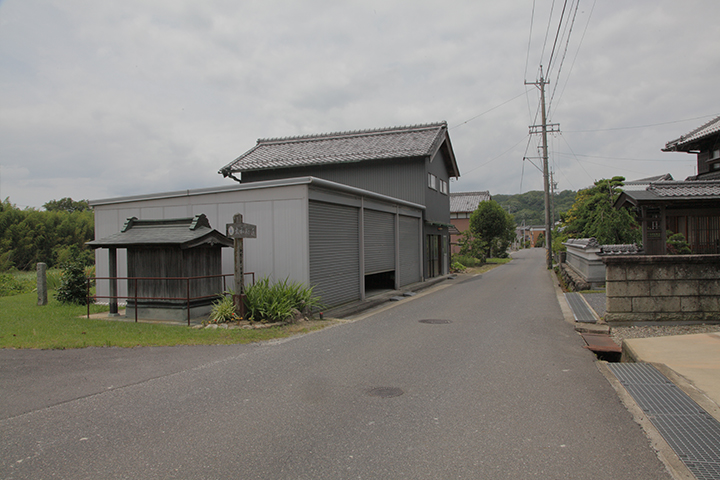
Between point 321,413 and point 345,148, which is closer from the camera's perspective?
point 321,413

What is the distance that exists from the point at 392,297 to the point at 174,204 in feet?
24.8

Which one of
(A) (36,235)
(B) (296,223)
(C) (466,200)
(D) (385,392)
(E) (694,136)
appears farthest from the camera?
(C) (466,200)

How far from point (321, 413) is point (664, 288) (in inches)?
322

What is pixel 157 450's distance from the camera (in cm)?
387

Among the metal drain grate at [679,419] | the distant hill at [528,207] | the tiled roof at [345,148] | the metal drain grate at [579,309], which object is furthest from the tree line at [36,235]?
the distant hill at [528,207]

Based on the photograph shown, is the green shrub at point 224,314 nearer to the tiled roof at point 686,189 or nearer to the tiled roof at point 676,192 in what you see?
the tiled roof at point 676,192

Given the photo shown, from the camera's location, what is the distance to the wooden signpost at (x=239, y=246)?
9.96 meters

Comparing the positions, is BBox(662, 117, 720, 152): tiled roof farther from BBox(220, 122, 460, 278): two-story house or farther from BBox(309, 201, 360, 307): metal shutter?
BBox(309, 201, 360, 307): metal shutter

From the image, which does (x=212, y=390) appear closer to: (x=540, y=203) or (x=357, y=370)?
(x=357, y=370)

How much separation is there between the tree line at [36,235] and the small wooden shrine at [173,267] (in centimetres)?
2335

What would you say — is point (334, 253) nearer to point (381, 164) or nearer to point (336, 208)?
point (336, 208)

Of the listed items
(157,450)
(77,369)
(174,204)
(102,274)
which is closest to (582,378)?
(157,450)

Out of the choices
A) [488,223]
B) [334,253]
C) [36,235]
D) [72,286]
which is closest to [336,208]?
[334,253]

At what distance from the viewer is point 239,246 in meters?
10.3
